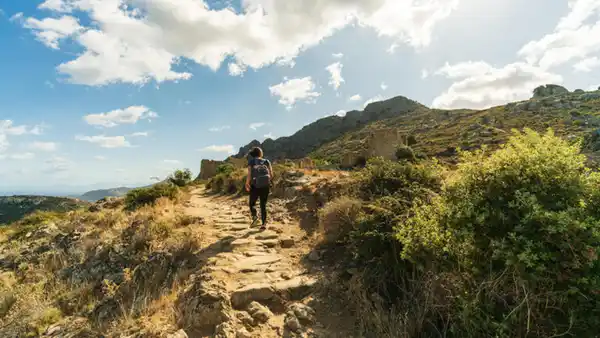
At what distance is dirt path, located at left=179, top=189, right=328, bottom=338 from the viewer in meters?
3.66

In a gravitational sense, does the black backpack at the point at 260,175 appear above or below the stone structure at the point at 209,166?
below

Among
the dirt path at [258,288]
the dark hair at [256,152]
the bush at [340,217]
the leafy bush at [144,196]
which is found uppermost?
the dark hair at [256,152]

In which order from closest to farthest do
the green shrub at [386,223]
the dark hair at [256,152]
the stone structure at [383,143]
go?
the green shrub at [386,223] → the dark hair at [256,152] → the stone structure at [383,143]

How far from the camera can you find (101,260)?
6.73 meters

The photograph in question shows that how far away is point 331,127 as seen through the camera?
5787 inches

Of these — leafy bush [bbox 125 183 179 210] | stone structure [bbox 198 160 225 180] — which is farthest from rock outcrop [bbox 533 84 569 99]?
leafy bush [bbox 125 183 179 210]

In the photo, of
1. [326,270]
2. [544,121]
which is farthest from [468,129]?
[326,270]

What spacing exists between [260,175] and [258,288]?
3647 millimetres

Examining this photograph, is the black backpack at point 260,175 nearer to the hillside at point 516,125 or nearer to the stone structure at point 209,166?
the stone structure at point 209,166

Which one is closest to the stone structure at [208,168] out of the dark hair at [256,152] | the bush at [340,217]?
the dark hair at [256,152]

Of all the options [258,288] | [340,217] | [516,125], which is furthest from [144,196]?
[516,125]

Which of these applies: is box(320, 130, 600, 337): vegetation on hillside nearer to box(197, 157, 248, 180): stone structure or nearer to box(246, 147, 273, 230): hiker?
box(246, 147, 273, 230): hiker

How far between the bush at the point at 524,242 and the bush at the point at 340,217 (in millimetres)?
2389

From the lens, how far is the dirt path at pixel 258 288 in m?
3.66
